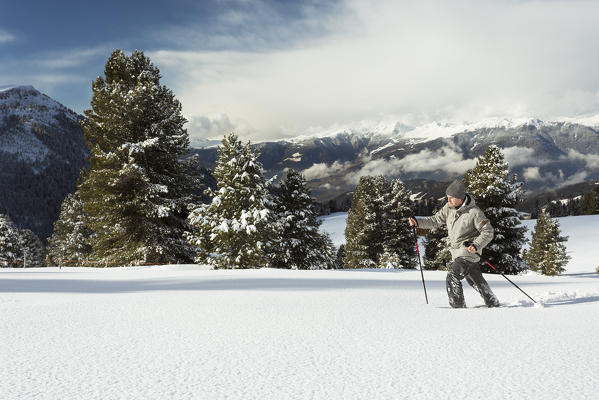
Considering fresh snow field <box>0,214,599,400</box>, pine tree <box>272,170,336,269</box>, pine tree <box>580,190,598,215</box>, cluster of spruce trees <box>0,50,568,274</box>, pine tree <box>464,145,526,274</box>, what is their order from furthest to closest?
pine tree <box>580,190,598,215</box>, pine tree <box>272,170,336,269</box>, pine tree <box>464,145,526,274</box>, cluster of spruce trees <box>0,50,568,274</box>, fresh snow field <box>0,214,599,400</box>

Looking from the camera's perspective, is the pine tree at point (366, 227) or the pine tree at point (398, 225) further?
the pine tree at point (366, 227)

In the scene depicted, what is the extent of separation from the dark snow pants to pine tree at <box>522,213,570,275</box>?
3298 cm

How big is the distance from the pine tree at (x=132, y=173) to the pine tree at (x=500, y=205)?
1978cm

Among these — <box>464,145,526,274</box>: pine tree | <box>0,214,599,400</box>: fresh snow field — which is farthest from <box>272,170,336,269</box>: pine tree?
<box>0,214,599,400</box>: fresh snow field

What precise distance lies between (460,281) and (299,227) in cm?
2452

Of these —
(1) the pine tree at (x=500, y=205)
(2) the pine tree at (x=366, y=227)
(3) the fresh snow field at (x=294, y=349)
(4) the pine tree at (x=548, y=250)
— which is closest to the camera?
(3) the fresh snow field at (x=294, y=349)

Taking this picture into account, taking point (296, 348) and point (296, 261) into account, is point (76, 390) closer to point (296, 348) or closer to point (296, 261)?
point (296, 348)

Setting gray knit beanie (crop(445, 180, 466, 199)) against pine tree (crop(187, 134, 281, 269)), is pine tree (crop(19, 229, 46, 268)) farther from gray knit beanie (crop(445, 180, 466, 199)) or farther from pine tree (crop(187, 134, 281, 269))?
gray knit beanie (crop(445, 180, 466, 199))

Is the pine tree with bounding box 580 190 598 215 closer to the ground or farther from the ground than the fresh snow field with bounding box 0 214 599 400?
closer to the ground

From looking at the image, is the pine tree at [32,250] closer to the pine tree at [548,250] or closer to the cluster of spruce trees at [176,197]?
the cluster of spruce trees at [176,197]

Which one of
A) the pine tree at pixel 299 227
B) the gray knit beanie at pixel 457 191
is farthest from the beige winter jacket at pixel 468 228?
the pine tree at pixel 299 227

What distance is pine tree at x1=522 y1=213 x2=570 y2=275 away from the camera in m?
35.3

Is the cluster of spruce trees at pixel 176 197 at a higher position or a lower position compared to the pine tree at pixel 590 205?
higher

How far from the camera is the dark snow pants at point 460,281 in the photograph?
5.97 m
